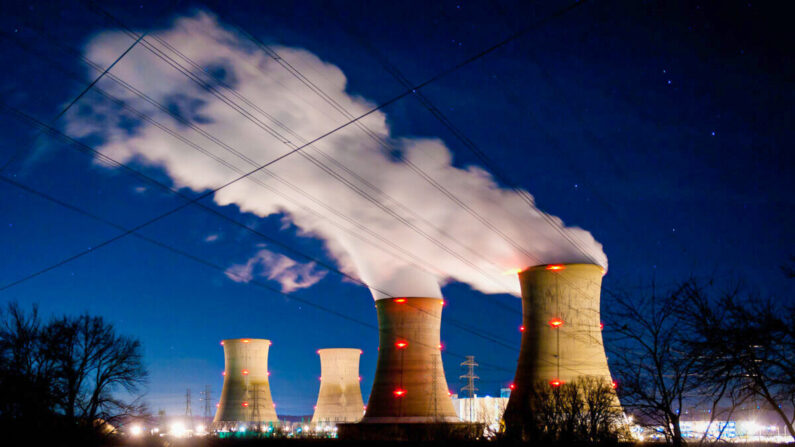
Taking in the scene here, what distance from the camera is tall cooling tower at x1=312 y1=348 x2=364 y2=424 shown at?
32.3 metres

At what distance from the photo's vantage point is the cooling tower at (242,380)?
32.2 meters

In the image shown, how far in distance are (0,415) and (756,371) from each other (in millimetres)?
14525

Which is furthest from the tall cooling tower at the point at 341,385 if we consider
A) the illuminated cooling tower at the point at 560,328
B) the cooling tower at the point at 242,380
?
the illuminated cooling tower at the point at 560,328

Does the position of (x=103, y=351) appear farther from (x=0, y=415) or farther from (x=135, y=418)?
(x=0, y=415)

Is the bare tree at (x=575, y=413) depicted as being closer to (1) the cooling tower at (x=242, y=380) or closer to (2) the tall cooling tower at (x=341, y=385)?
(2) the tall cooling tower at (x=341, y=385)

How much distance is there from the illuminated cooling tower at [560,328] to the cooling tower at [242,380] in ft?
61.5

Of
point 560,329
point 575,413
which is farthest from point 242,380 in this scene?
point 575,413

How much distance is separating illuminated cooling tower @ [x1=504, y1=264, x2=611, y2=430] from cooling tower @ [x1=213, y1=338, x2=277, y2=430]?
18740 mm

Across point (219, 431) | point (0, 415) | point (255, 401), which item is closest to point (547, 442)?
point (0, 415)

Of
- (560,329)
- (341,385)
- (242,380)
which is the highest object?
(560,329)

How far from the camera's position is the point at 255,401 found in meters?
33.2

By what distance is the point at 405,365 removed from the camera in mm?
21578

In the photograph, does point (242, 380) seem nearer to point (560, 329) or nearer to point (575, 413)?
point (560, 329)

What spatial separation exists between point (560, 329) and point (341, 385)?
1834 centimetres
